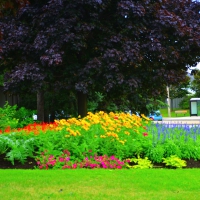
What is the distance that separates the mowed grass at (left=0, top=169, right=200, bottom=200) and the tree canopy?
5897 mm

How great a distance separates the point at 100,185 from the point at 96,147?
2394 mm

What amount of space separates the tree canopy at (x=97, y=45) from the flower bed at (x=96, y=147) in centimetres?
374

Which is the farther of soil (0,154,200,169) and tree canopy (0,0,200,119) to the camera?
tree canopy (0,0,200,119)

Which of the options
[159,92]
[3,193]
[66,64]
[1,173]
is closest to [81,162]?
[1,173]

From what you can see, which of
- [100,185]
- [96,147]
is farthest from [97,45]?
[100,185]

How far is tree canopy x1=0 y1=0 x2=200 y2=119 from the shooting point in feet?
40.5

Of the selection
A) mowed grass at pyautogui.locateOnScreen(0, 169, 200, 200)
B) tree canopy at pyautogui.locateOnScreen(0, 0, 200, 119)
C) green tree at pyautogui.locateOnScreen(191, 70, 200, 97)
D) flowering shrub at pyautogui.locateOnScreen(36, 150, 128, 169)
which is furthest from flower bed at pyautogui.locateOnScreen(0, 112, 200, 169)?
green tree at pyautogui.locateOnScreen(191, 70, 200, 97)

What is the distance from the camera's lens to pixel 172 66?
1443 cm

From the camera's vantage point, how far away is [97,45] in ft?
43.5

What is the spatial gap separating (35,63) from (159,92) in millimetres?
4543

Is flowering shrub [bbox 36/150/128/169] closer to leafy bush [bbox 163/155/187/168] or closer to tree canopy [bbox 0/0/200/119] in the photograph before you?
leafy bush [bbox 163/155/187/168]

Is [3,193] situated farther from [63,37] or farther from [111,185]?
[63,37]

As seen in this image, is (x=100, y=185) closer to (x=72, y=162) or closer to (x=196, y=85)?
(x=72, y=162)

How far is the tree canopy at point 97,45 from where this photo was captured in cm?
1236
